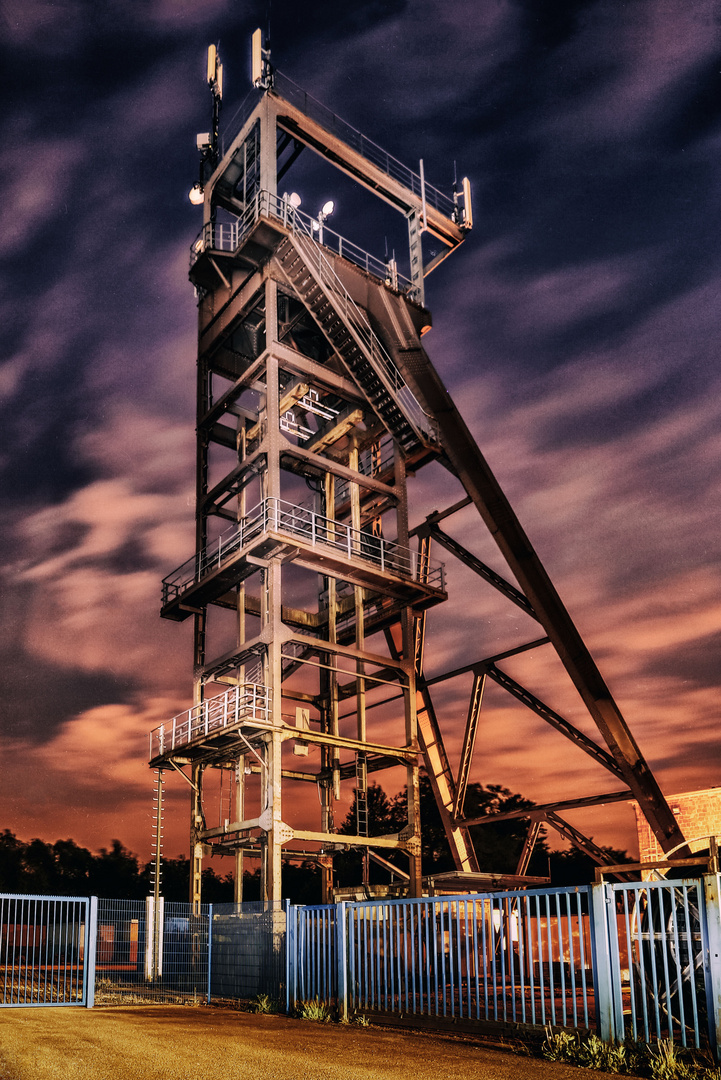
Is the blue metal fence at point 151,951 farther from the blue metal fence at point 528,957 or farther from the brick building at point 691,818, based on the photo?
the brick building at point 691,818

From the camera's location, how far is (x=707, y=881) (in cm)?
971

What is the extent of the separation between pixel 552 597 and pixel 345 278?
44.9 feet

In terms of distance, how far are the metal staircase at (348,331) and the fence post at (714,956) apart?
23.0m

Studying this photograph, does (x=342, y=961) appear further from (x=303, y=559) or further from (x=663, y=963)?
(x=303, y=559)

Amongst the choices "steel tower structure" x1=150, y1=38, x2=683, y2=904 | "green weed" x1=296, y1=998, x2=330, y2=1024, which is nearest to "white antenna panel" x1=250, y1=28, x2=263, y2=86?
"steel tower structure" x1=150, y1=38, x2=683, y2=904

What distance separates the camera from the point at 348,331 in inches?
1196

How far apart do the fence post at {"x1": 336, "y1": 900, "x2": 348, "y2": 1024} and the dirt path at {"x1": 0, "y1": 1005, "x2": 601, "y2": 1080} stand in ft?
1.32

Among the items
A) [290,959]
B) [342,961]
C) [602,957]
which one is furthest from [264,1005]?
[602,957]

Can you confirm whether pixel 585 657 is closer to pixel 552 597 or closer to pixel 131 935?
pixel 552 597

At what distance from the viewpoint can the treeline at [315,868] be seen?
55312 mm

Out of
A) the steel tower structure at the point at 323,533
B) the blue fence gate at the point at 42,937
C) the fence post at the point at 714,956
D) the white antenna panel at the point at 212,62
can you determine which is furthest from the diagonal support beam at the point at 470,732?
the white antenna panel at the point at 212,62

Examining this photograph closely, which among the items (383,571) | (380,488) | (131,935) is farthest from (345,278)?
(131,935)

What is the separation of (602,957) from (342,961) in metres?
5.36

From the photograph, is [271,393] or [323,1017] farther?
[271,393]
